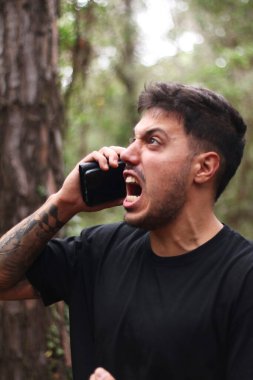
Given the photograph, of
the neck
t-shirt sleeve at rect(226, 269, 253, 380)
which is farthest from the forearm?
t-shirt sleeve at rect(226, 269, 253, 380)

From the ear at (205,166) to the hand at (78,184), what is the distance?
349 millimetres

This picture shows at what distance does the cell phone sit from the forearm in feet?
0.66

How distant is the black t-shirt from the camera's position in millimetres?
2348

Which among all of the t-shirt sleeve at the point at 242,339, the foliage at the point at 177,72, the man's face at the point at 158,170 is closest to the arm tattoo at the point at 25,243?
the man's face at the point at 158,170

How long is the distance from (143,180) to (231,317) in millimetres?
672

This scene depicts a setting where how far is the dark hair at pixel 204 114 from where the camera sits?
268cm

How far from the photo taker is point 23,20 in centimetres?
427

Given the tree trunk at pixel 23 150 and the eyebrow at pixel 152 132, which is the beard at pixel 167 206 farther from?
the tree trunk at pixel 23 150

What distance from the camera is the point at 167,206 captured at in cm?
262

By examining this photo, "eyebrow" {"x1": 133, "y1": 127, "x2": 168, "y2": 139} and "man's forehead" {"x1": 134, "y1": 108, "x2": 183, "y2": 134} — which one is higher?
"man's forehead" {"x1": 134, "y1": 108, "x2": 183, "y2": 134}

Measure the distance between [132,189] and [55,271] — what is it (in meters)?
Result: 0.53

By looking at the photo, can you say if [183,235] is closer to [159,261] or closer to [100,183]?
[159,261]

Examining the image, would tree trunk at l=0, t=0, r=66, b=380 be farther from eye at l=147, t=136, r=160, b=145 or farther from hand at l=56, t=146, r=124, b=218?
eye at l=147, t=136, r=160, b=145

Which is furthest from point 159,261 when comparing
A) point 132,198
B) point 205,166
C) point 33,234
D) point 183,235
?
point 33,234
